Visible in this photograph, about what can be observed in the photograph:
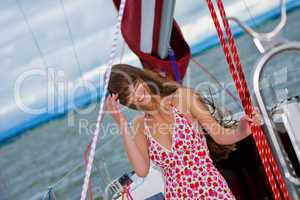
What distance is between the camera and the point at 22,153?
67.2ft

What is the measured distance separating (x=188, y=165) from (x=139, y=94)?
229mm

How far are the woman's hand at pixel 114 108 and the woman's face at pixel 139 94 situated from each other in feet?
0.14

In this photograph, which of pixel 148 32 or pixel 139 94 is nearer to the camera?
pixel 139 94

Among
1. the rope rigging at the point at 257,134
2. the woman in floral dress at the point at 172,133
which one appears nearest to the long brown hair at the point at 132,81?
the woman in floral dress at the point at 172,133

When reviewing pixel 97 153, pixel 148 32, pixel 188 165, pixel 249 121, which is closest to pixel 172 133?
pixel 188 165

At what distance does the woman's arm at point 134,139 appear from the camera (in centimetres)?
127

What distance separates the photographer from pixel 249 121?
1288 millimetres

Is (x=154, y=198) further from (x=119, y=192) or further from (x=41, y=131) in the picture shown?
(x=41, y=131)

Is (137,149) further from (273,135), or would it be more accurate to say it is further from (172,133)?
(273,135)

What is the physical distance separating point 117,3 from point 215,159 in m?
0.62

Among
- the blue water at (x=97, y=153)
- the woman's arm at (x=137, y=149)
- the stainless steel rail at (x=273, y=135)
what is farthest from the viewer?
the blue water at (x=97, y=153)

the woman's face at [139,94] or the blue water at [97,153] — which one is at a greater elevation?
the blue water at [97,153]

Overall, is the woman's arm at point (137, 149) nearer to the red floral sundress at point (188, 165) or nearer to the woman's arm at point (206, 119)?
the red floral sundress at point (188, 165)

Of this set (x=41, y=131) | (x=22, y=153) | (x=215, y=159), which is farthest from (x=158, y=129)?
(x=41, y=131)
